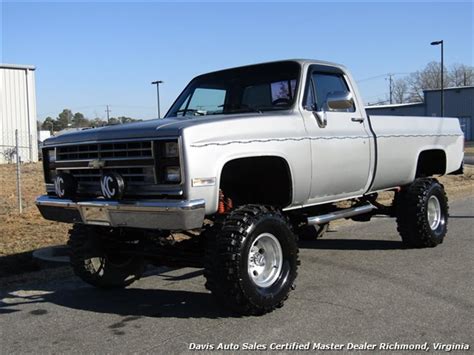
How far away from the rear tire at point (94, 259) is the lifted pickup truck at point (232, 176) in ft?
0.04

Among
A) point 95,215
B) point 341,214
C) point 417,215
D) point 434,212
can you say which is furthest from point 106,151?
point 434,212

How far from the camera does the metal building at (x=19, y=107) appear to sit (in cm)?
2903

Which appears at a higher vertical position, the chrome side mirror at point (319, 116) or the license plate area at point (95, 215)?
the chrome side mirror at point (319, 116)

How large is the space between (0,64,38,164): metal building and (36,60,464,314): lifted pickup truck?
78.8 ft

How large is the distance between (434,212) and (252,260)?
158 inches

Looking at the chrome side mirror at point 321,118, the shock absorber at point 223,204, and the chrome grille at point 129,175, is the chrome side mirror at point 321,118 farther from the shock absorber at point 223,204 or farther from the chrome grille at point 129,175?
the chrome grille at point 129,175

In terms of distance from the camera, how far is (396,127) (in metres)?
7.25

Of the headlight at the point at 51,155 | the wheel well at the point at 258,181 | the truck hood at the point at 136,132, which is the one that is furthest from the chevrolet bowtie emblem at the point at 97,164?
the wheel well at the point at 258,181

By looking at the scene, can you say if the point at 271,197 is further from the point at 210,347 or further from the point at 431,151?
the point at 431,151

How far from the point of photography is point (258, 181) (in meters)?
5.68

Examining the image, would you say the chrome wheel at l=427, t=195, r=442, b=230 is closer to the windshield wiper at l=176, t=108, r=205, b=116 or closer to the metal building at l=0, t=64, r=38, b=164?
the windshield wiper at l=176, t=108, r=205, b=116

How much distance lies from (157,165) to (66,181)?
3.69ft

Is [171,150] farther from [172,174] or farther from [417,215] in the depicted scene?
[417,215]

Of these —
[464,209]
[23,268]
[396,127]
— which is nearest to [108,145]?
[23,268]
